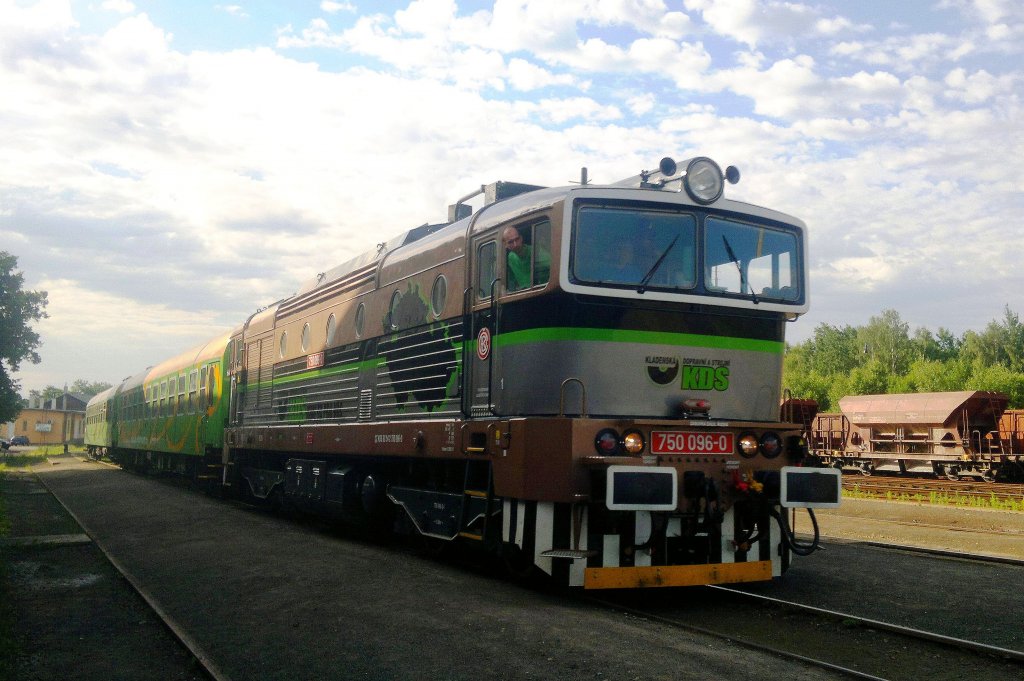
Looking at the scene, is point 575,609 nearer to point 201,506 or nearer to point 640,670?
point 640,670

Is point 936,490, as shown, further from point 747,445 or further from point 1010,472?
point 747,445

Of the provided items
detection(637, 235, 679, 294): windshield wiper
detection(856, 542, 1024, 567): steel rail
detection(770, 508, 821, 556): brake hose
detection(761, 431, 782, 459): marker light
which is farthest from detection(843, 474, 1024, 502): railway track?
detection(637, 235, 679, 294): windshield wiper

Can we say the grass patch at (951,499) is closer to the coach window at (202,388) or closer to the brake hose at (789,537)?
the brake hose at (789,537)

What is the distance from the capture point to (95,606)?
7883 mm

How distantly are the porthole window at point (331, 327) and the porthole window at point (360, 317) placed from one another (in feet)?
2.66

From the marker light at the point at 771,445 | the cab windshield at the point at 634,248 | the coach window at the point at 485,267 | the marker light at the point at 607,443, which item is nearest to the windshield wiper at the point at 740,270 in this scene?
the cab windshield at the point at 634,248

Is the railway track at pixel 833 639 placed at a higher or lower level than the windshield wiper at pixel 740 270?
lower

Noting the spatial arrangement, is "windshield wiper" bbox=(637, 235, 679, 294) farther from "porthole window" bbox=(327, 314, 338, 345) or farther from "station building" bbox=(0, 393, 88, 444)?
"station building" bbox=(0, 393, 88, 444)

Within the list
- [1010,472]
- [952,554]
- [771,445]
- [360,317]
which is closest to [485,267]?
[771,445]

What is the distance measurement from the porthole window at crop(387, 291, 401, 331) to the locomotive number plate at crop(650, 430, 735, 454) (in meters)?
4.09

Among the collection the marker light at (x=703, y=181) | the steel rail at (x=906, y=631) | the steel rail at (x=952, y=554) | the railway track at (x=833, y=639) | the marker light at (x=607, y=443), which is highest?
the marker light at (x=703, y=181)

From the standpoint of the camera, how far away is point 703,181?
7898mm

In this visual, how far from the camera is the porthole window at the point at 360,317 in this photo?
37.1ft

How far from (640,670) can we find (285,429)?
9229 millimetres
